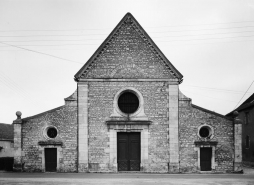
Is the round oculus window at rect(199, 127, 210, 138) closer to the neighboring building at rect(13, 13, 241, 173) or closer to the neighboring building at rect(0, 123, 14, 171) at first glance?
the neighboring building at rect(13, 13, 241, 173)

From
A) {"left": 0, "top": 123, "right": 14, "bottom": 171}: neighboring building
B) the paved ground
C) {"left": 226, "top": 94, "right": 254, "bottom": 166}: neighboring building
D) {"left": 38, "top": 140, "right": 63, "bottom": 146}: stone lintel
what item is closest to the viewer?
the paved ground

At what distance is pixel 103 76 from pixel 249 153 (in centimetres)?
1963

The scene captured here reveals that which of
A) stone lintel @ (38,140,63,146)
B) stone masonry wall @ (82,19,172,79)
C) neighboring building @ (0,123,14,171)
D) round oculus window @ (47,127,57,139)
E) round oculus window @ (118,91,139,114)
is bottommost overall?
neighboring building @ (0,123,14,171)

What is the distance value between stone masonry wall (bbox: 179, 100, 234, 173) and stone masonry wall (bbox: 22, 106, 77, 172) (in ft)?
24.1

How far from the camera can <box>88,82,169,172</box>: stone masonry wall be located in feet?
71.6

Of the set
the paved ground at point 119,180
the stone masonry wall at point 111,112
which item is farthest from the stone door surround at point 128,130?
the paved ground at point 119,180

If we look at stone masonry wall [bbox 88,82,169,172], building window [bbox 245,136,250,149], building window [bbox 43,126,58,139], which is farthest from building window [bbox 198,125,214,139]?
building window [bbox 245,136,250,149]

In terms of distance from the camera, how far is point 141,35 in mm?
22844

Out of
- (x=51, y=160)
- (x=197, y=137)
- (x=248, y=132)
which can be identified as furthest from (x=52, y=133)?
(x=248, y=132)

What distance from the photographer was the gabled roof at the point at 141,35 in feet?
73.5

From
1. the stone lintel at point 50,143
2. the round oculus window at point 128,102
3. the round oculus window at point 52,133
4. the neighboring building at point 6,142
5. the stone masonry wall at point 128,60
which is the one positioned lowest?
the neighboring building at point 6,142

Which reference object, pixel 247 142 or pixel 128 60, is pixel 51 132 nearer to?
pixel 128 60

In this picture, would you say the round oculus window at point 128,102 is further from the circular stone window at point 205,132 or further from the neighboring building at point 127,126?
the circular stone window at point 205,132

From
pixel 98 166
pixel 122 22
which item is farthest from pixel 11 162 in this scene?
pixel 122 22
